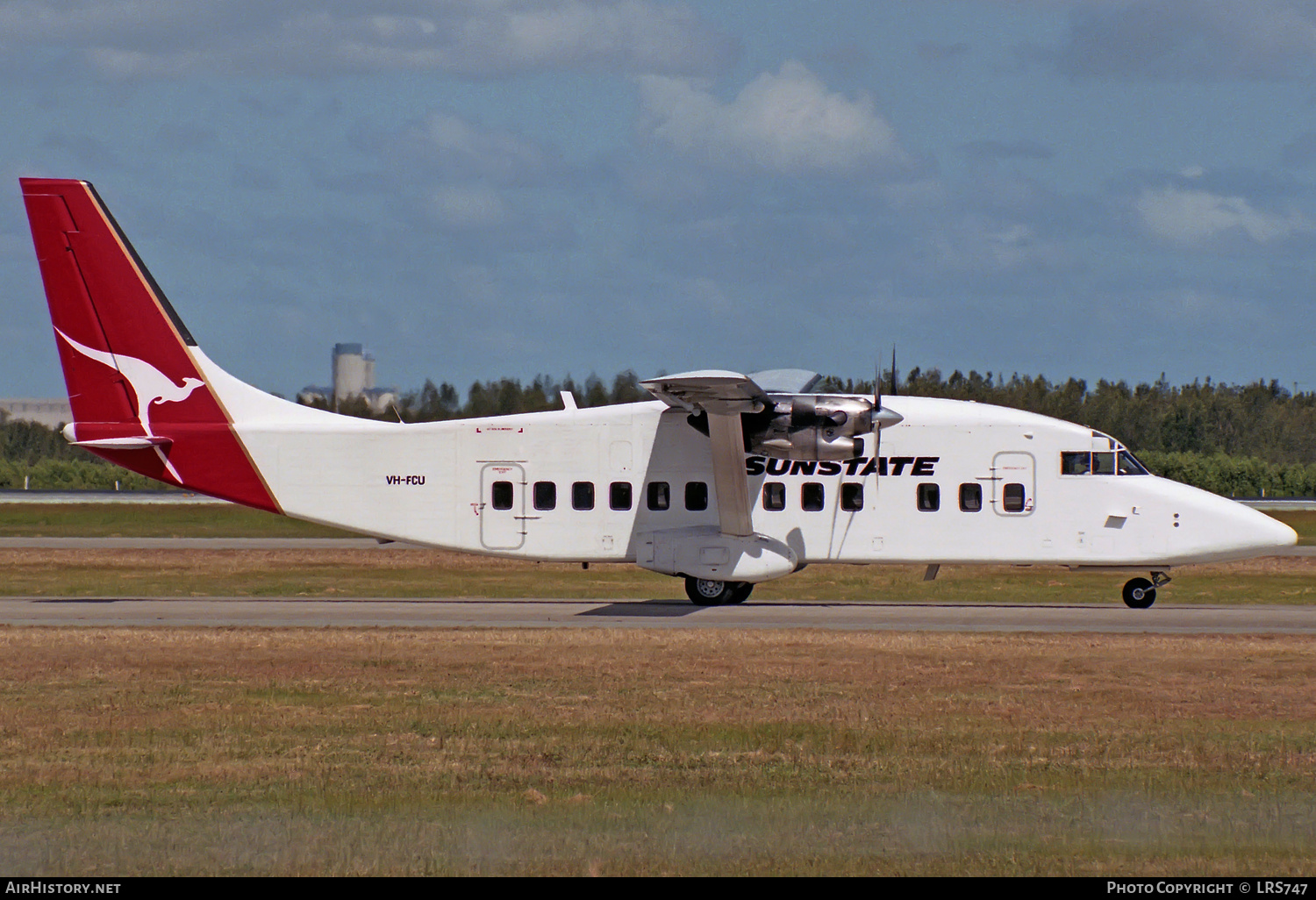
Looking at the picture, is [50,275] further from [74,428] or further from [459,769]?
[459,769]

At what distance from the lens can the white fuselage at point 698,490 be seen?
82.6 feet

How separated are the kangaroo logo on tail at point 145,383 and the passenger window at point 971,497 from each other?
48.6 ft

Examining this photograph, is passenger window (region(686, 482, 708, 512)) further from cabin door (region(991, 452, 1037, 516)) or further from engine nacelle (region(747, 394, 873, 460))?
cabin door (region(991, 452, 1037, 516))

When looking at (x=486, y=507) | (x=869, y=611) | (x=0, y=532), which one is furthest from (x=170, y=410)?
(x=0, y=532)

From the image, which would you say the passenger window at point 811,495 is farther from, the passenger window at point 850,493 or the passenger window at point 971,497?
the passenger window at point 971,497

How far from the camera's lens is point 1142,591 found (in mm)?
26047

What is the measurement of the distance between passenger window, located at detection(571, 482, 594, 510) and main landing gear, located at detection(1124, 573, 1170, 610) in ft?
33.9

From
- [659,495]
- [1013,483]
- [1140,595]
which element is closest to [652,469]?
[659,495]

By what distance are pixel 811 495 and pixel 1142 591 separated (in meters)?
6.64

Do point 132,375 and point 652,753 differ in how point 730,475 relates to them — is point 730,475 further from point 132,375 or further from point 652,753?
point 652,753

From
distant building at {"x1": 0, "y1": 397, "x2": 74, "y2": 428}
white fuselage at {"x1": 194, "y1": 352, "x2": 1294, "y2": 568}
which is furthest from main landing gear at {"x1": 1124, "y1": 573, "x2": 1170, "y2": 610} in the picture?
distant building at {"x1": 0, "y1": 397, "x2": 74, "y2": 428}

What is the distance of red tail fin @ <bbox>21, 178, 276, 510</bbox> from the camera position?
2603 cm

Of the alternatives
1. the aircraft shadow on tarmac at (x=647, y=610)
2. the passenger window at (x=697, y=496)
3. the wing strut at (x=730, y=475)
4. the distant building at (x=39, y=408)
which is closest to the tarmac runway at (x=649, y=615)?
the aircraft shadow on tarmac at (x=647, y=610)

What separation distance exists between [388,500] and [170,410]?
4549 mm
